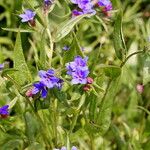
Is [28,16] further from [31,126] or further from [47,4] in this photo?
[31,126]

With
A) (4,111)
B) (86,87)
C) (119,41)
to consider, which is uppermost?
(119,41)

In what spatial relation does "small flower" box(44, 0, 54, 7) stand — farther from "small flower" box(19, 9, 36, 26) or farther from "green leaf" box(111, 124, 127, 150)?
"green leaf" box(111, 124, 127, 150)

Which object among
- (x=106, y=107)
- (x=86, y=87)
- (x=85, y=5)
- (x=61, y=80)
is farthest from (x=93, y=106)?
(x=85, y=5)

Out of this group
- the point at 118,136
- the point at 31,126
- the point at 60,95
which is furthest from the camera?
the point at 118,136

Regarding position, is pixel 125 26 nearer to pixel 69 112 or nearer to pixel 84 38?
pixel 84 38

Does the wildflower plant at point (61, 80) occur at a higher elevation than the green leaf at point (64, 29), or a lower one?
lower

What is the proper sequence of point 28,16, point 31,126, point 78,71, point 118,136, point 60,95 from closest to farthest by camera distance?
point 78,71 < point 60,95 < point 28,16 < point 31,126 < point 118,136

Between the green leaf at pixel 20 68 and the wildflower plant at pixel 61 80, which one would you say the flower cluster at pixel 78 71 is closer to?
the wildflower plant at pixel 61 80

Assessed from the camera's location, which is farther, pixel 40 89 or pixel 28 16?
pixel 28 16

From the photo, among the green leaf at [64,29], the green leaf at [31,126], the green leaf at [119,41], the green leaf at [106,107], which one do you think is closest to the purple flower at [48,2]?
the green leaf at [64,29]
